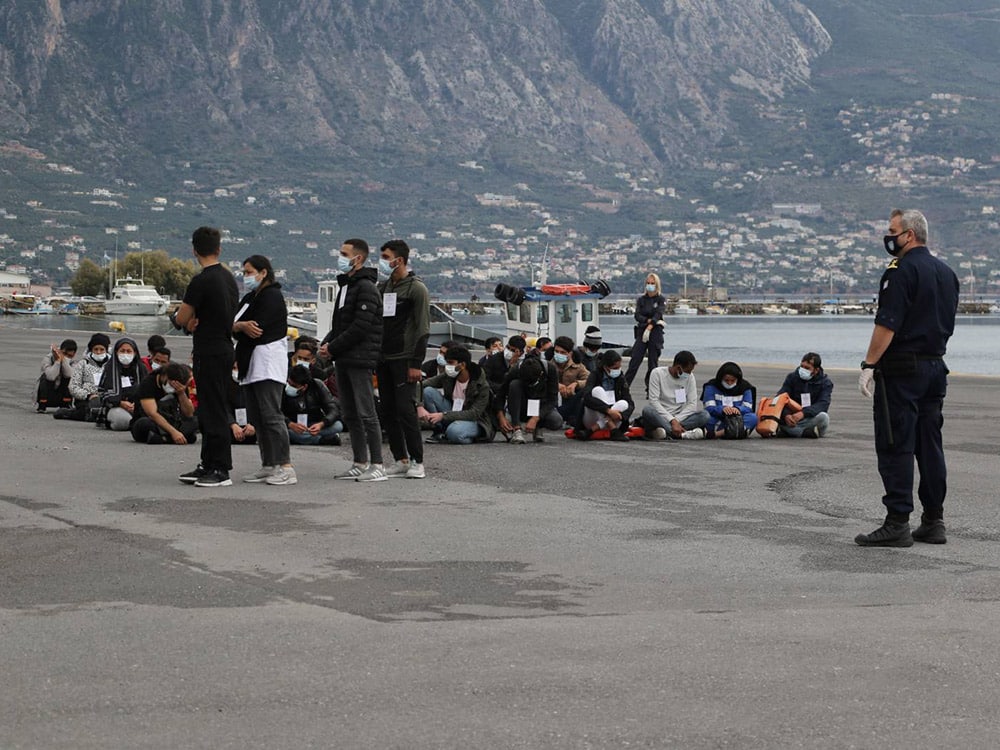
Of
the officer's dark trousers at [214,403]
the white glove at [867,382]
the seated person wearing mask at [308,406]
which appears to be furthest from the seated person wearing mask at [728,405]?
the white glove at [867,382]

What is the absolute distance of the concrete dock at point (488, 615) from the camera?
5461mm

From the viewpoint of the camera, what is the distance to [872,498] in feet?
39.1

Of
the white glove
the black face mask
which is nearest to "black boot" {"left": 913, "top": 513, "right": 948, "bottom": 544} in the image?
the white glove

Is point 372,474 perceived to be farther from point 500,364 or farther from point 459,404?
point 500,364

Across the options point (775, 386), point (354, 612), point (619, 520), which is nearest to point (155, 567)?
point (354, 612)

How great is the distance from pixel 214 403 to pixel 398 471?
69.9 inches

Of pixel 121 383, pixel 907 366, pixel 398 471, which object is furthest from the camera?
pixel 121 383

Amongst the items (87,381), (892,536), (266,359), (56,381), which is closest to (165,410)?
(87,381)

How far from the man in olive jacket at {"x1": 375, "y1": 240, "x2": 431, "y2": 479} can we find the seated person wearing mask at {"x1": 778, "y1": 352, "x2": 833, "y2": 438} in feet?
19.4

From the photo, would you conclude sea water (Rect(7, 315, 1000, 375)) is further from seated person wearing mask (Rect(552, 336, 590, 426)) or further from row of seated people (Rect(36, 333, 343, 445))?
seated person wearing mask (Rect(552, 336, 590, 426))

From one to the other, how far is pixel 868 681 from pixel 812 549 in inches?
131

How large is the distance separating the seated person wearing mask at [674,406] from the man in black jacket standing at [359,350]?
16.6 ft

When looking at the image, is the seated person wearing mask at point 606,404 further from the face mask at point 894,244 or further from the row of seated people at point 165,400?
the face mask at point 894,244

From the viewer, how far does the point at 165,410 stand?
52.8 ft
